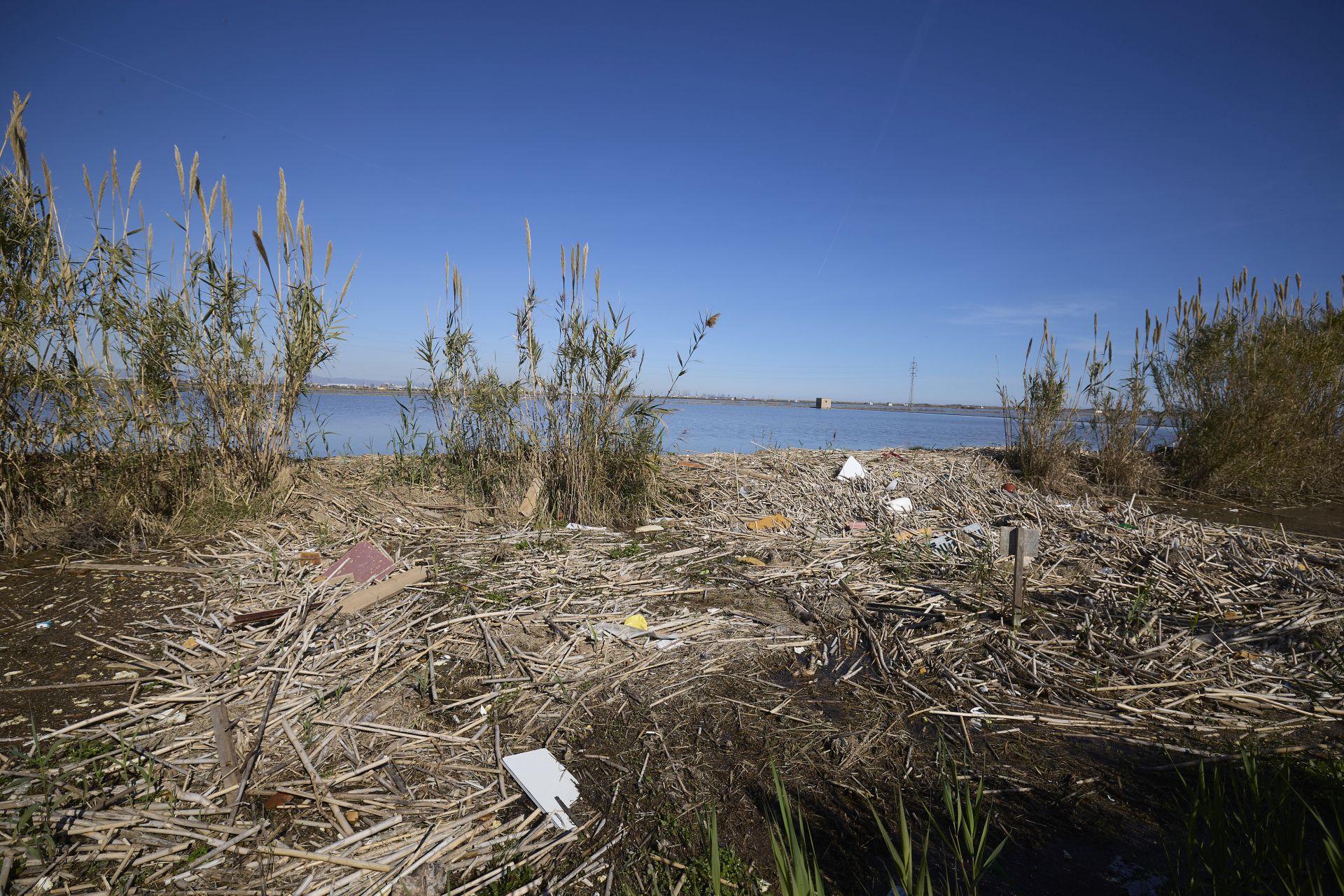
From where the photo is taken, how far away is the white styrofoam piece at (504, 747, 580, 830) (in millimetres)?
1895

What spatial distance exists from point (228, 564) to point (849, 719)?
13.5ft

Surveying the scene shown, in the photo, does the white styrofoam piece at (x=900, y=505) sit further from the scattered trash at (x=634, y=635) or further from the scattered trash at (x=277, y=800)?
the scattered trash at (x=277, y=800)

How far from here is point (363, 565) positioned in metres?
3.73

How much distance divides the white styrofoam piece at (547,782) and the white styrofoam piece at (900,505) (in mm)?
4351

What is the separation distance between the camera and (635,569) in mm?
4125

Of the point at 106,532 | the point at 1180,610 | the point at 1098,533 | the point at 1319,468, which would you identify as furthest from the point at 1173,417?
the point at 106,532

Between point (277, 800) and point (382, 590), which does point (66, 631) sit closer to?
point (382, 590)

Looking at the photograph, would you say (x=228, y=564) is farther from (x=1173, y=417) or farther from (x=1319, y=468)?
(x=1319, y=468)

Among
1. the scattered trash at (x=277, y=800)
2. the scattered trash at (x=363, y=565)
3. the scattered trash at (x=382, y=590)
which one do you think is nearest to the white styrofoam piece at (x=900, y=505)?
the scattered trash at (x=382, y=590)

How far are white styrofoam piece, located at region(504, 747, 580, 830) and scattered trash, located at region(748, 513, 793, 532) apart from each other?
3348 millimetres

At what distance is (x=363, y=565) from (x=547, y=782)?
92.4 inches

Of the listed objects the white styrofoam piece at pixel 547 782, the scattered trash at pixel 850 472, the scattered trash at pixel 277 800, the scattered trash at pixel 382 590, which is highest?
the scattered trash at pixel 850 472

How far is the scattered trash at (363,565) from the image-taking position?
3.63 meters

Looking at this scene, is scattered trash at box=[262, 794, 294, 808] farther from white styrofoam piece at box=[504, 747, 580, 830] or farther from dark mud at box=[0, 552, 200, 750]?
dark mud at box=[0, 552, 200, 750]
